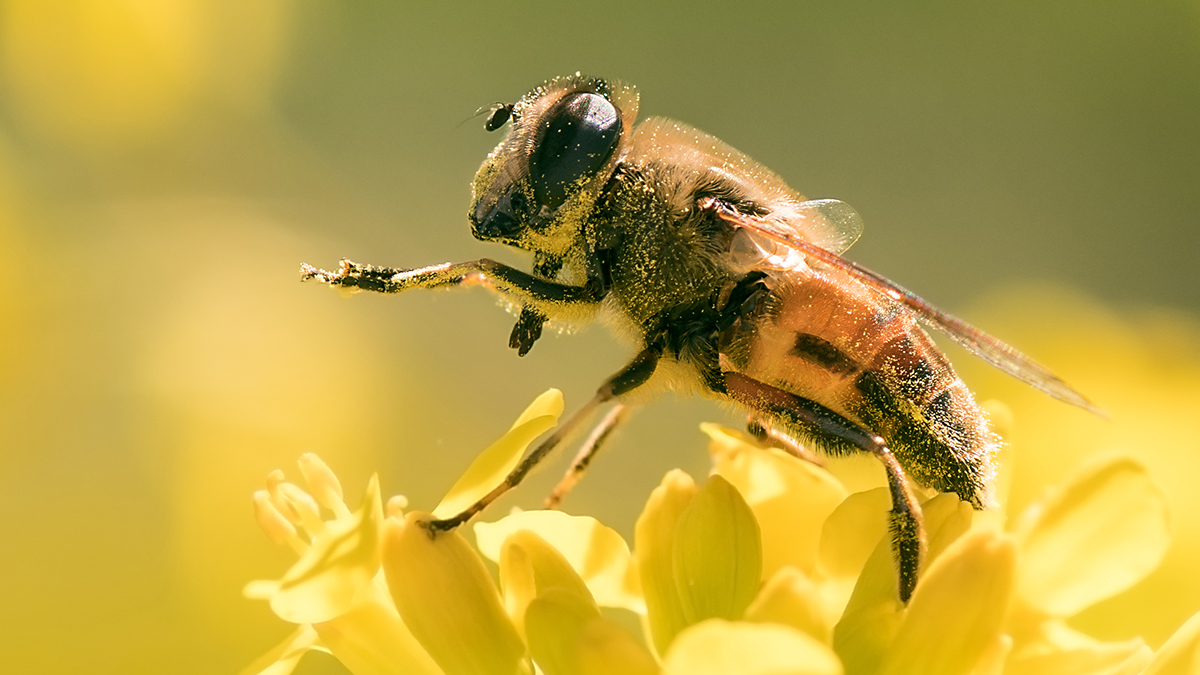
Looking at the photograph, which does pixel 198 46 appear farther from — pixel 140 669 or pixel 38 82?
pixel 140 669

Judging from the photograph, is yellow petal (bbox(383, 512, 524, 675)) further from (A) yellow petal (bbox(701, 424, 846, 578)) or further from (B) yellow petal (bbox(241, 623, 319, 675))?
(A) yellow petal (bbox(701, 424, 846, 578))

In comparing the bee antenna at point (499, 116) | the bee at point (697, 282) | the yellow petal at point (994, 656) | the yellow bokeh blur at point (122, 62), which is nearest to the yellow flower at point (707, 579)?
the yellow petal at point (994, 656)

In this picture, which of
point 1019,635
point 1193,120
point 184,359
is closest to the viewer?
point 1019,635

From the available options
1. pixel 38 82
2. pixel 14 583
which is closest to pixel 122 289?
pixel 38 82

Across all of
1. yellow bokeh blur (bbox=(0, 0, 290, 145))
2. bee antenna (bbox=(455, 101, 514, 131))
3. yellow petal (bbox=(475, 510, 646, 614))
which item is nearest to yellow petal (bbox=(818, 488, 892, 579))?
yellow petal (bbox=(475, 510, 646, 614))

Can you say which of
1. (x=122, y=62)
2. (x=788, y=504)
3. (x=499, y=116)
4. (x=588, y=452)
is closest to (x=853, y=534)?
(x=788, y=504)

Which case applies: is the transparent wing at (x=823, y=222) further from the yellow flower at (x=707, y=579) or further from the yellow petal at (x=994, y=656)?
the yellow petal at (x=994, y=656)

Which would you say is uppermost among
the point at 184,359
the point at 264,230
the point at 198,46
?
the point at 198,46
